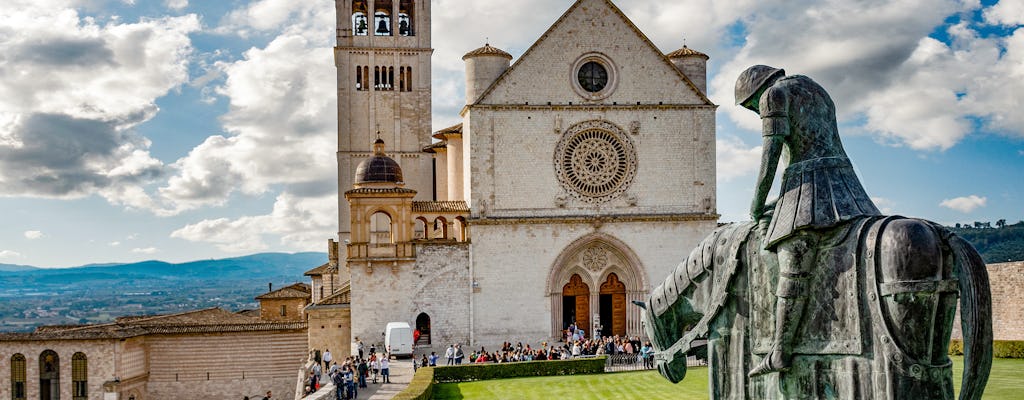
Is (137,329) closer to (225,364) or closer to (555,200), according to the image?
(225,364)

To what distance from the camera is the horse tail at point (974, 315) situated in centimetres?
840

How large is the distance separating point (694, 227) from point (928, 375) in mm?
33426

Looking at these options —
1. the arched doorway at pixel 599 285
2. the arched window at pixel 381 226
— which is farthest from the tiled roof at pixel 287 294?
the arched doorway at pixel 599 285

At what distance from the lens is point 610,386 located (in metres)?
30.3

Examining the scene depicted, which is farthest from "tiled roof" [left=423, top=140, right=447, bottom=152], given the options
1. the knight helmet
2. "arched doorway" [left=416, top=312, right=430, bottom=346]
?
the knight helmet

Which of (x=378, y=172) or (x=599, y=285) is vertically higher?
(x=378, y=172)

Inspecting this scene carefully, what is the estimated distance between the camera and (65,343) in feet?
130

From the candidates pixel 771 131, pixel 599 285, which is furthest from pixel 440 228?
pixel 771 131

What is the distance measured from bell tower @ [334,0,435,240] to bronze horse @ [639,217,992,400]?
146ft

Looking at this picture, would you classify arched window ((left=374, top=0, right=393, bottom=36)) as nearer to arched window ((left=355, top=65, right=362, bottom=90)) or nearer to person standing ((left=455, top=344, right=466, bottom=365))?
arched window ((left=355, top=65, right=362, bottom=90))

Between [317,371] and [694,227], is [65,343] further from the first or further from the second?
[694,227]

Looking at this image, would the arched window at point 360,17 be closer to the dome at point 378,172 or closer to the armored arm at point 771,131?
the dome at point 378,172

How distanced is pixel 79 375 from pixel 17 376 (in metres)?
2.87

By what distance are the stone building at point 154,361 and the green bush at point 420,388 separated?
12.8m
